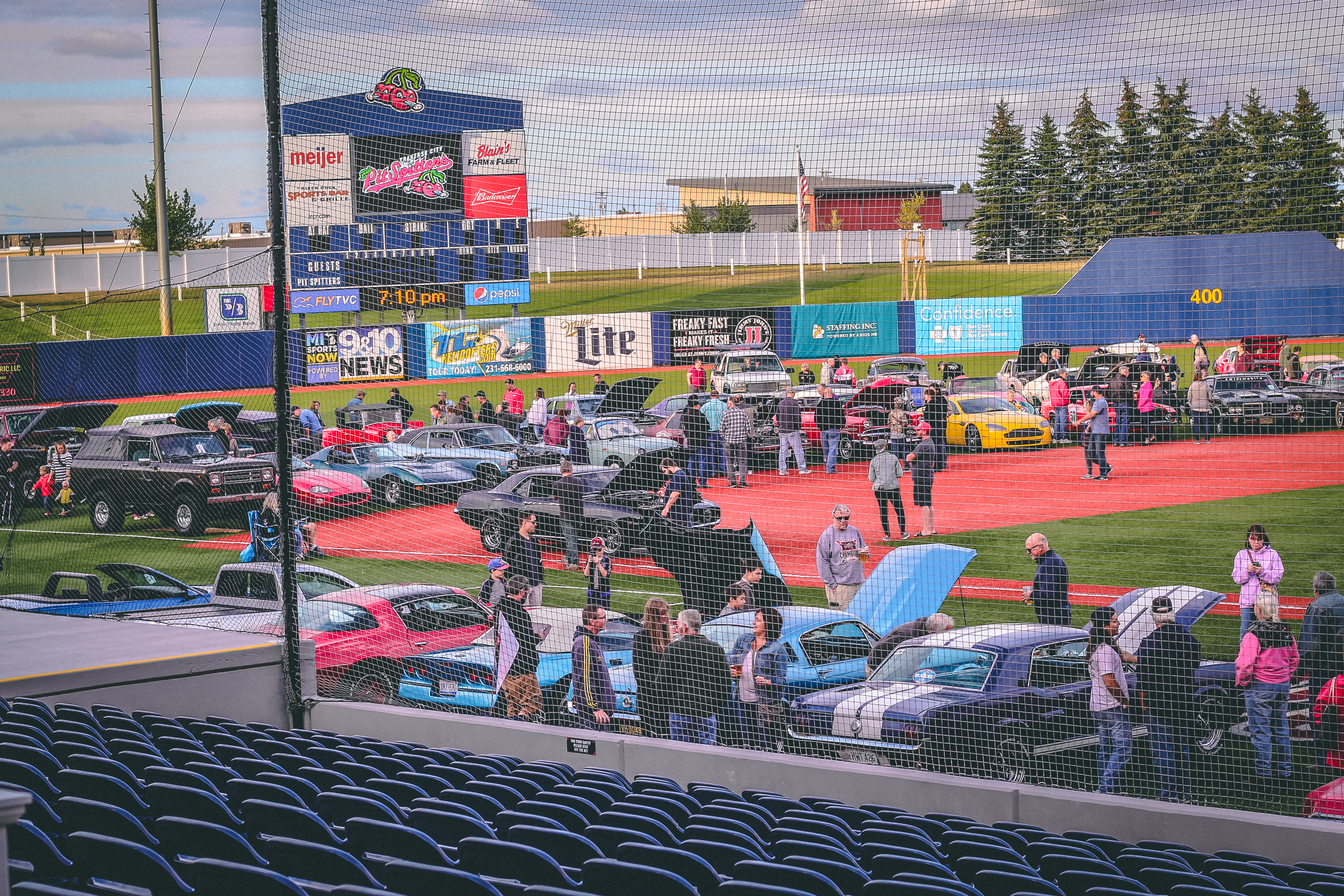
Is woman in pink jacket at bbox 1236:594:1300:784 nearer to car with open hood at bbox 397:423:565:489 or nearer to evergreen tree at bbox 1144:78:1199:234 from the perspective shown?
evergreen tree at bbox 1144:78:1199:234

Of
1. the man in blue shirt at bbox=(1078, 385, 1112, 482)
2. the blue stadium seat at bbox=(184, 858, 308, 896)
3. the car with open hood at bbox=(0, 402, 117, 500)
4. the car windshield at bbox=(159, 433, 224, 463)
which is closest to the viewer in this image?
the blue stadium seat at bbox=(184, 858, 308, 896)

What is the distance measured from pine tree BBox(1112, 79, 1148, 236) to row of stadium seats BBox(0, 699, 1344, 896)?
17.7ft

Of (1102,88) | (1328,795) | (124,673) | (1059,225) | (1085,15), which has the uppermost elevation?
(1085,15)

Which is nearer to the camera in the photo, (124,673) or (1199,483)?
(124,673)

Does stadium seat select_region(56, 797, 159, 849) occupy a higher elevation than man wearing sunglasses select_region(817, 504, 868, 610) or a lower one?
higher

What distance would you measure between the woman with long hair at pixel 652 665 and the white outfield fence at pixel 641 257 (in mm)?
4049

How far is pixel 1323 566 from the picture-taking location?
11.7m

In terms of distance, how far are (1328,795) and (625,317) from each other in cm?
2253

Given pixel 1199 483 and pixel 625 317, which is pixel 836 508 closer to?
pixel 1199 483

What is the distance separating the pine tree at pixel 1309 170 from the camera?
305 inches

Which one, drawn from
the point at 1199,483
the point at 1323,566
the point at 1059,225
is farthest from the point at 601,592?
the point at 1199,483

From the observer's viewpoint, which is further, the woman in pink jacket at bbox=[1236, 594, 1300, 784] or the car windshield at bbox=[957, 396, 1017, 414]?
the car windshield at bbox=[957, 396, 1017, 414]

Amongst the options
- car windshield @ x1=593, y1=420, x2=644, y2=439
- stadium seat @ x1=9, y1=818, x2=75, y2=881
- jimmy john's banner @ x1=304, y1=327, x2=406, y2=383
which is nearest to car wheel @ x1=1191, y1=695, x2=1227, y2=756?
stadium seat @ x1=9, y1=818, x2=75, y2=881

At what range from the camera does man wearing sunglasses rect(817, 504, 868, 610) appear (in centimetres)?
1047
